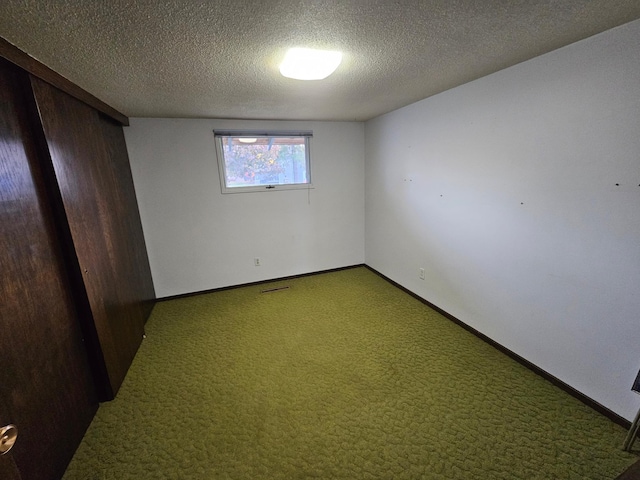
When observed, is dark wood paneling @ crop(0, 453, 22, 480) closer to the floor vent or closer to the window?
the floor vent

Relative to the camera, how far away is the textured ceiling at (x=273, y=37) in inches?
40.7

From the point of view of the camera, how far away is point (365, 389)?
1872 millimetres

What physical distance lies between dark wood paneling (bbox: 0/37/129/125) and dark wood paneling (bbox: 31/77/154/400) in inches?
1.7

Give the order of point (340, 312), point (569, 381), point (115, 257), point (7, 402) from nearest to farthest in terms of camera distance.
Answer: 1. point (7, 402)
2. point (569, 381)
3. point (115, 257)
4. point (340, 312)

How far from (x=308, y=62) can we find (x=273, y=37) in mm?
268

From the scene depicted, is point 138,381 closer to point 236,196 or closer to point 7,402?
point 7,402

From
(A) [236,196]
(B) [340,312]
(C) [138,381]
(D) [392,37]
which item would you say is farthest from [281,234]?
(D) [392,37]

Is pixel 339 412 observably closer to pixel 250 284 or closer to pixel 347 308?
pixel 347 308

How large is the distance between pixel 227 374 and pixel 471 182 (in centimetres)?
257

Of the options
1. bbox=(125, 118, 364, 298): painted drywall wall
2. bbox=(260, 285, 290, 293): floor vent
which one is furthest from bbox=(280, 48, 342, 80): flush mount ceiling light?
bbox=(260, 285, 290, 293): floor vent

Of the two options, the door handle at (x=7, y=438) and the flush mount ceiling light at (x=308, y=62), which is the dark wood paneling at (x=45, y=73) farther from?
the door handle at (x=7, y=438)

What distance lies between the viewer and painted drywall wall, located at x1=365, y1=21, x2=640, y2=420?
1451 mm

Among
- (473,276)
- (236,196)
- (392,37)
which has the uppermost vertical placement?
(392,37)

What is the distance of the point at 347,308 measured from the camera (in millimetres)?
2973
